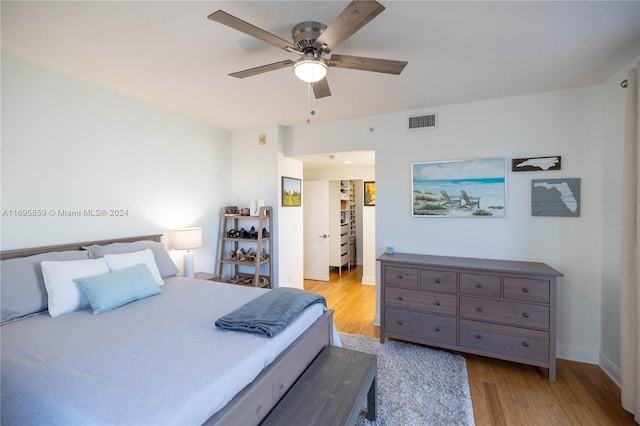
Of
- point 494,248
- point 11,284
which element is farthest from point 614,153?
point 11,284

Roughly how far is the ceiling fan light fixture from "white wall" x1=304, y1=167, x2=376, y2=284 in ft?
10.6

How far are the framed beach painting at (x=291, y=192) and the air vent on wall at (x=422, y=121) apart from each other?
178cm

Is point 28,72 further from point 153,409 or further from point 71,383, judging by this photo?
point 153,409

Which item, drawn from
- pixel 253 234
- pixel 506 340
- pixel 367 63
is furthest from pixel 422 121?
pixel 253 234

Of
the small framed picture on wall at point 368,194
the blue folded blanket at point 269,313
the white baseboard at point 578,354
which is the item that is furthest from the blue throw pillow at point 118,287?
A: the small framed picture on wall at point 368,194

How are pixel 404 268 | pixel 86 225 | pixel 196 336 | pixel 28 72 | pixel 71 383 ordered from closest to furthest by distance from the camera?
pixel 71 383, pixel 196 336, pixel 28 72, pixel 86 225, pixel 404 268

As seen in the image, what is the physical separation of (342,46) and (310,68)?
462 millimetres

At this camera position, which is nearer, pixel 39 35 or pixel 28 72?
pixel 39 35

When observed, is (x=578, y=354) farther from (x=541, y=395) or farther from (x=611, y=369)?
(x=541, y=395)

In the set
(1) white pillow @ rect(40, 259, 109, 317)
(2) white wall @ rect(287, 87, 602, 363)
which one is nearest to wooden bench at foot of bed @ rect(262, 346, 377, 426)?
(1) white pillow @ rect(40, 259, 109, 317)

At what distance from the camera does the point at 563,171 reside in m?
2.71

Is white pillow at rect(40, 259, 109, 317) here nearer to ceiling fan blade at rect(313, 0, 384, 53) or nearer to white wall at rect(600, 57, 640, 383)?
ceiling fan blade at rect(313, 0, 384, 53)

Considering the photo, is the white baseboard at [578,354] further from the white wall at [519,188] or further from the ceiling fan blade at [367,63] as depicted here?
the ceiling fan blade at [367,63]

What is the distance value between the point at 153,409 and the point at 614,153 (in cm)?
361
